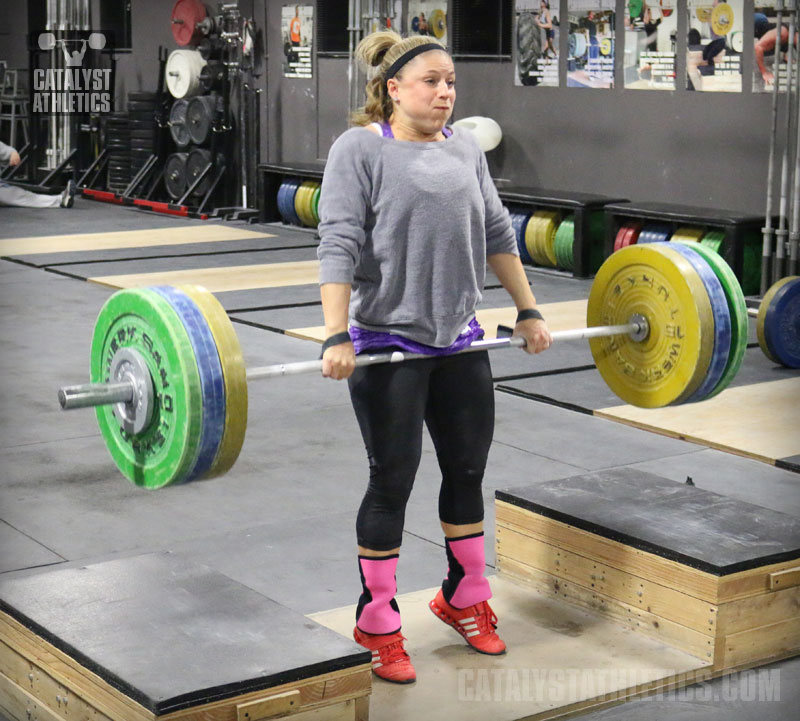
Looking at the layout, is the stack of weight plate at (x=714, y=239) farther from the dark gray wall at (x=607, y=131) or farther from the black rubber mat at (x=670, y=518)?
the black rubber mat at (x=670, y=518)

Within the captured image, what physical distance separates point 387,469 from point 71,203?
9089 millimetres

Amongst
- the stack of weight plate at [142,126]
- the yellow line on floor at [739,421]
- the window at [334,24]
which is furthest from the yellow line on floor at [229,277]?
the stack of weight plate at [142,126]

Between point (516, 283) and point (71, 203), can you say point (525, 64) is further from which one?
point (516, 283)

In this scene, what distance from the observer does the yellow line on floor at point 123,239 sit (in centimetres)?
850

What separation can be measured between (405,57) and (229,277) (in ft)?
17.3

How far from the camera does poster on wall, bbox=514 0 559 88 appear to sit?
26.3 ft

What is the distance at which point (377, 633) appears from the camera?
238 cm

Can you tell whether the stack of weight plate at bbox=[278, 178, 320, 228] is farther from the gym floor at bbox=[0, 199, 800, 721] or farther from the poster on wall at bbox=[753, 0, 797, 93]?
the poster on wall at bbox=[753, 0, 797, 93]

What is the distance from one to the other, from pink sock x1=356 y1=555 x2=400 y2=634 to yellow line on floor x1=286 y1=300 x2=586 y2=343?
325 centimetres

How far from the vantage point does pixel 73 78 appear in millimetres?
12016

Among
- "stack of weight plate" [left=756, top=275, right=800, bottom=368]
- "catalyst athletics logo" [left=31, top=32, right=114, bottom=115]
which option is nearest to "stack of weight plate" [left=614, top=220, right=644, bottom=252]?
"stack of weight plate" [left=756, top=275, right=800, bottom=368]

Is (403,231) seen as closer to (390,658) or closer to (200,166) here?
(390,658)

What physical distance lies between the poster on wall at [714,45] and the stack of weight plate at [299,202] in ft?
9.99

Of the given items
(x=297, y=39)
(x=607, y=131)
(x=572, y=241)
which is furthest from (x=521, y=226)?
(x=297, y=39)
